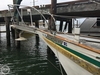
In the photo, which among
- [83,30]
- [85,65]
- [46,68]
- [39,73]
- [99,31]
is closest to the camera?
[85,65]

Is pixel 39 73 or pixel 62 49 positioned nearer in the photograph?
pixel 62 49

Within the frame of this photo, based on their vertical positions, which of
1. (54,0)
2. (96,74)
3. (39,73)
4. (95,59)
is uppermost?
(54,0)

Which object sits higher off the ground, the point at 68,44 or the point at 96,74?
the point at 68,44

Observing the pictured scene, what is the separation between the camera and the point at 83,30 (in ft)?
50.8

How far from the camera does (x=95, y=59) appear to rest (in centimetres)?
602

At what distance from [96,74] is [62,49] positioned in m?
2.25

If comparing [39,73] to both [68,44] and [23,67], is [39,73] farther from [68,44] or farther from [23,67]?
[68,44]

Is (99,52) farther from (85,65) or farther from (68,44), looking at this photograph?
(68,44)

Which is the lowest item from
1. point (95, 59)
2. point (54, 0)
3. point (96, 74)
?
point (96, 74)

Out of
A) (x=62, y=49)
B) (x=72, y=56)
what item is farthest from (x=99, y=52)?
(x=62, y=49)

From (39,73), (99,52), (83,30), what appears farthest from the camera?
(83,30)

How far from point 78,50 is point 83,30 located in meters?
8.99

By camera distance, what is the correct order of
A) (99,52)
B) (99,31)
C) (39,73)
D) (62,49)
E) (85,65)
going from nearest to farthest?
(99,52)
(85,65)
(62,49)
(39,73)
(99,31)

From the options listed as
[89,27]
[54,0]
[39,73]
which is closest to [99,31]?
[89,27]
